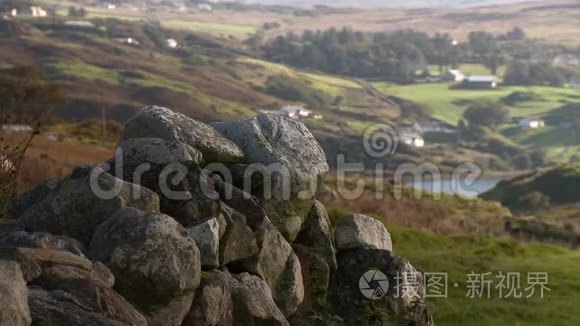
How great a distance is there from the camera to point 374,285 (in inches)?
441

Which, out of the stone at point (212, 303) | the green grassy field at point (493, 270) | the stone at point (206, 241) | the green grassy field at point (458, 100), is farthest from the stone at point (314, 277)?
the green grassy field at point (458, 100)

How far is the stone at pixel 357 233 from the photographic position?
1161 cm

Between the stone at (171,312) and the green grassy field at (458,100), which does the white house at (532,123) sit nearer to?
the green grassy field at (458,100)

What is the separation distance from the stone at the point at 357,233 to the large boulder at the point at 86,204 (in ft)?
10.7

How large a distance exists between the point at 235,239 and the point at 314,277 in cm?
177

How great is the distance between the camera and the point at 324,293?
11023 mm

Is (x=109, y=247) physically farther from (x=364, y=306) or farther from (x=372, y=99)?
(x=372, y=99)

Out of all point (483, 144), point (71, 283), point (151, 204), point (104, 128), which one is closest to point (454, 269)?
point (151, 204)

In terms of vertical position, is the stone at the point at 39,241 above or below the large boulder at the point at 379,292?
above

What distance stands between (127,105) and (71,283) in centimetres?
12289

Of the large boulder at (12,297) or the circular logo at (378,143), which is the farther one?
the circular logo at (378,143)

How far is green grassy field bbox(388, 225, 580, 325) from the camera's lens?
16328mm

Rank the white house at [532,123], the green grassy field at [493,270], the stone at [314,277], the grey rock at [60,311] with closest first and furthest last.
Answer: the grey rock at [60,311] < the stone at [314,277] < the green grassy field at [493,270] < the white house at [532,123]

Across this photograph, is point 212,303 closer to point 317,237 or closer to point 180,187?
point 180,187
